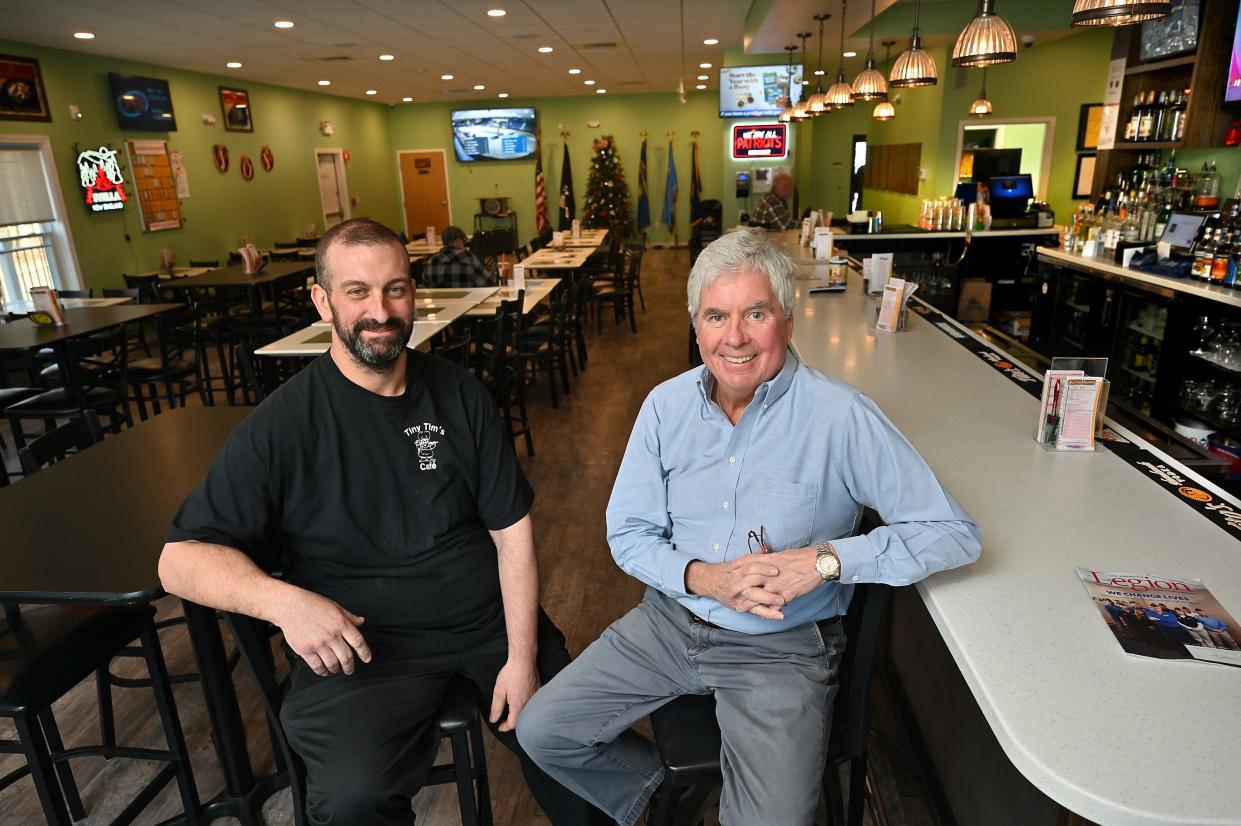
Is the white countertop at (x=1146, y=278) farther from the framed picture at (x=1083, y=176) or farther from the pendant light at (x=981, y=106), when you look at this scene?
the framed picture at (x=1083, y=176)

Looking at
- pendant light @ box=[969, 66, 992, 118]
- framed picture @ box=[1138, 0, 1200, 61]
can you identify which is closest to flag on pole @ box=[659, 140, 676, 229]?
pendant light @ box=[969, 66, 992, 118]

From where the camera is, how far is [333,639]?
152 cm

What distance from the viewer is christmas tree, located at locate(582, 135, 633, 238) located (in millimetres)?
14570

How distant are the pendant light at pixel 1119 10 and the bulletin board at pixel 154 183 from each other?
879 cm

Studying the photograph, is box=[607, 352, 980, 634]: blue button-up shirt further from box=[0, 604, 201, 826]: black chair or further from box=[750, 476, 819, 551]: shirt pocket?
box=[0, 604, 201, 826]: black chair

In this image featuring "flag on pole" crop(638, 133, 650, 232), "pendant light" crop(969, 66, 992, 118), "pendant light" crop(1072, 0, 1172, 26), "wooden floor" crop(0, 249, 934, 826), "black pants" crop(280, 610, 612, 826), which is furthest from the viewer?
"flag on pole" crop(638, 133, 650, 232)

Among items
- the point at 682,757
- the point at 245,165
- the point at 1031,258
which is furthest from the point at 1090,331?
the point at 245,165

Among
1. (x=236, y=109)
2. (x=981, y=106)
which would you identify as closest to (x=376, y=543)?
(x=981, y=106)

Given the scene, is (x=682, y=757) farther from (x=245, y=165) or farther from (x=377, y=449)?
(x=245, y=165)

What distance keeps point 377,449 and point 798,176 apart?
16333 millimetres

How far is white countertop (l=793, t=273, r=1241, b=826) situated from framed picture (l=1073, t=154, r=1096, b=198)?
827 centimetres

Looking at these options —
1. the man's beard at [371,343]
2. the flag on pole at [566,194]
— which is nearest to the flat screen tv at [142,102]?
the flag on pole at [566,194]

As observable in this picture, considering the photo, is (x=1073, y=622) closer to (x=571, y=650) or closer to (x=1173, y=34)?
(x=571, y=650)

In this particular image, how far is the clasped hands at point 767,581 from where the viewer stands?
1414 mm
